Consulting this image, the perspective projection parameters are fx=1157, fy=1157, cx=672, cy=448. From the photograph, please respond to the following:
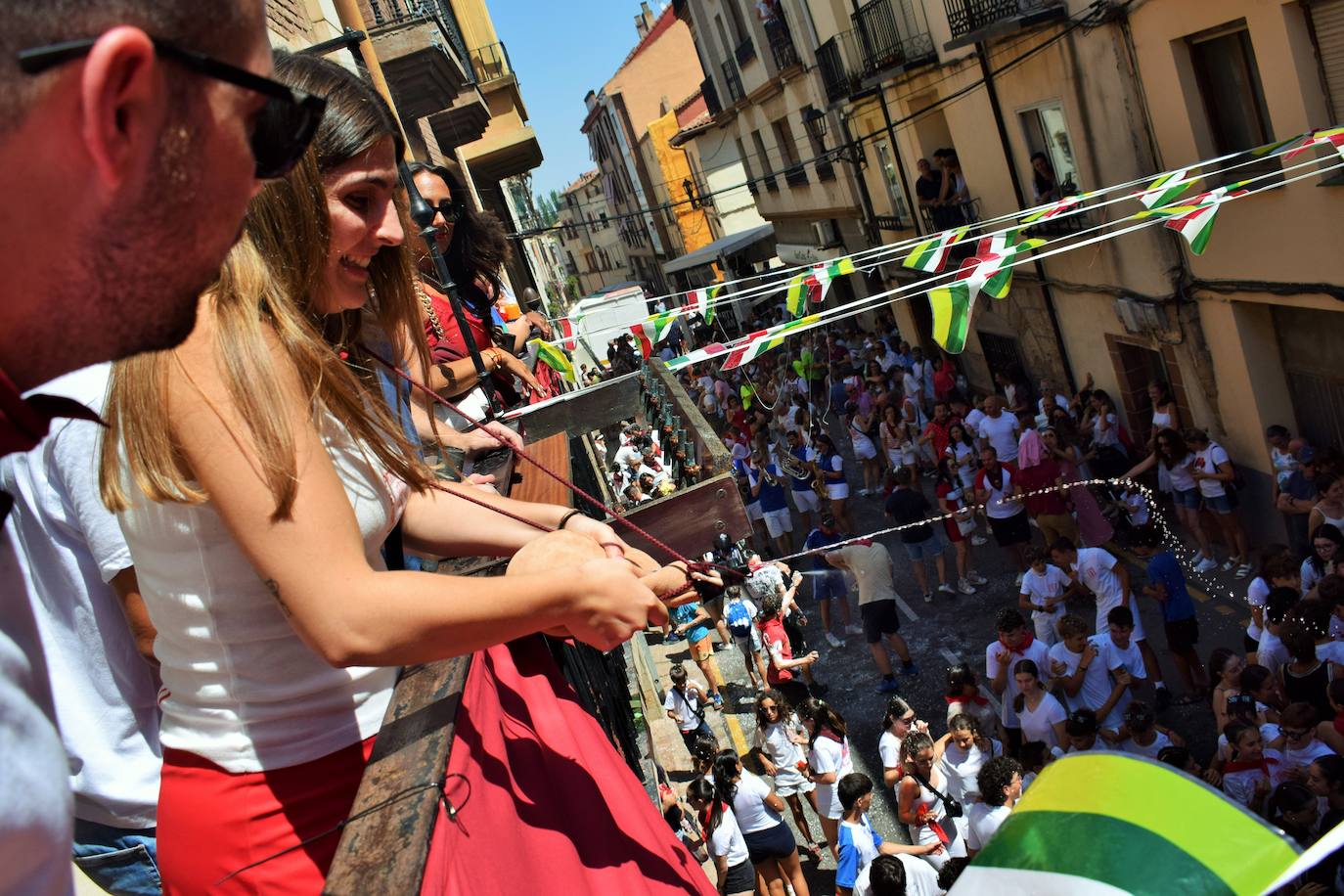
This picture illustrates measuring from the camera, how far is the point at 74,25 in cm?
76

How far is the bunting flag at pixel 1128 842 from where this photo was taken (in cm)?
163

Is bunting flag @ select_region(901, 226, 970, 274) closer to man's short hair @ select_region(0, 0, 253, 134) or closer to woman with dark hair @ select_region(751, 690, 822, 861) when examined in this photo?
woman with dark hair @ select_region(751, 690, 822, 861)

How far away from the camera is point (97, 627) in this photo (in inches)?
83.0

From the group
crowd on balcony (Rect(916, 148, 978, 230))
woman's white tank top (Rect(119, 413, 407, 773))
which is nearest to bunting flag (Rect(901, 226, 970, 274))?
woman's white tank top (Rect(119, 413, 407, 773))

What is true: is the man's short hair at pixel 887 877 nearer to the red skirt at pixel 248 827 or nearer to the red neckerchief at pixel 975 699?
the red neckerchief at pixel 975 699

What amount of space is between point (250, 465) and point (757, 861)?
723 cm

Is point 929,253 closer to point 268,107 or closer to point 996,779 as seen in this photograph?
point 996,779

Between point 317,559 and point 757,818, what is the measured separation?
6.97 meters

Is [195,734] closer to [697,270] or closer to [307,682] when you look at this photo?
[307,682]

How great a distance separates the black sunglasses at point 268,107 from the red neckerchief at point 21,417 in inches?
8.5

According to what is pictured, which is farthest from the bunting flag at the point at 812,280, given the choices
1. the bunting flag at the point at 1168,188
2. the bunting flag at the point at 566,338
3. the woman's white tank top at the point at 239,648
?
the woman's white tank top at the point at 239,648

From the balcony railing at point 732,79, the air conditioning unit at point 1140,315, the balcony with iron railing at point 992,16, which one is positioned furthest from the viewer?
the balcony railing at point 732,79

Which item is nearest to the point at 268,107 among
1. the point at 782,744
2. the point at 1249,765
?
the point at 1249,765

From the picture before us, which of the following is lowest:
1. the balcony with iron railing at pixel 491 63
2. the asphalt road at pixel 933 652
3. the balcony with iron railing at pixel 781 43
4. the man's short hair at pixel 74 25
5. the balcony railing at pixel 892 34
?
the asphalt road at pixel 933 652
